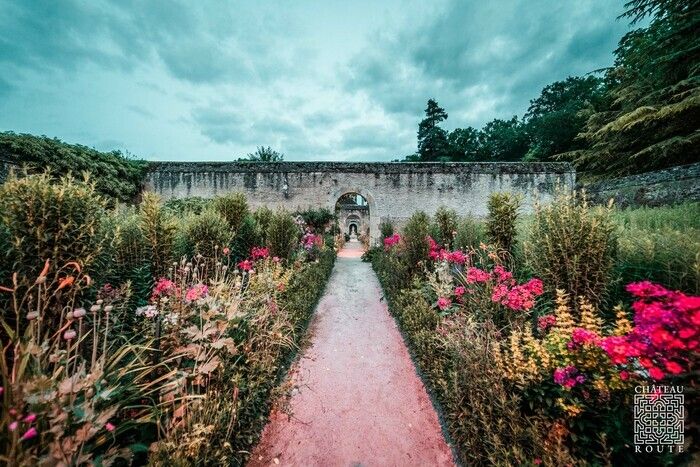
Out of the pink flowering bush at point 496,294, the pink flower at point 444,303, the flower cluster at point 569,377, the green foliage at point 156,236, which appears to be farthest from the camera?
the green foliage at point 156,236

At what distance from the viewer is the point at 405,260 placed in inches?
260

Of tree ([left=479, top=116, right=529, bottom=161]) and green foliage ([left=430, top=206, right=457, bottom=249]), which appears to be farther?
tree ([left=479, top=116, right=529, bottom=161])

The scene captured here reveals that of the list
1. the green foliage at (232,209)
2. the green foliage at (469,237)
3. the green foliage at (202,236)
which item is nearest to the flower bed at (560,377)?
the green foliage at (469,237)

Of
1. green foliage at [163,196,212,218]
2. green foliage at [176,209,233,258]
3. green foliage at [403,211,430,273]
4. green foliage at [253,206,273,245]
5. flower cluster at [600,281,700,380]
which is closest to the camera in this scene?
flower cluster at [600,281,700,380]

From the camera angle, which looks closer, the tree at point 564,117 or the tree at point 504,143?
the tree at point 564,117

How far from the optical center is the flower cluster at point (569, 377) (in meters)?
1.79

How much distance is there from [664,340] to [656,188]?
9.35m

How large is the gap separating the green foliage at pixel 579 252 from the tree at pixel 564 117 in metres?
17.5

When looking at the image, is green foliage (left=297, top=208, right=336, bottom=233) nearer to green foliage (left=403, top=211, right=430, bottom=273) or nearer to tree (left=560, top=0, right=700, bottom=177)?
green foliage (left=403, top=211, right=430, bottom=273)

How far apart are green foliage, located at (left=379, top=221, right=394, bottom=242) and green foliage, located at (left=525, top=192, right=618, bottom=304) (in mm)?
8977

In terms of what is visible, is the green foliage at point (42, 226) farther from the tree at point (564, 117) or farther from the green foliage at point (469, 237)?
the tree at point (564, 117)

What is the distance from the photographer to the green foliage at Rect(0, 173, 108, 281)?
8.41ft

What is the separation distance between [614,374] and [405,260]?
4873 mm

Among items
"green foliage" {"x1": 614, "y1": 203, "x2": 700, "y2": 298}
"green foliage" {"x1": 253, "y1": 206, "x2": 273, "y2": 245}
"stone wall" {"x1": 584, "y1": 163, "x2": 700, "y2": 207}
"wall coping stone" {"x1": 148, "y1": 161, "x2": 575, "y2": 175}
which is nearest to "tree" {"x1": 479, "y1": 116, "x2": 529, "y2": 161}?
"wall coping stone" {"x1": 148, "y1": 161, "x2": 575, "y2": 175}
